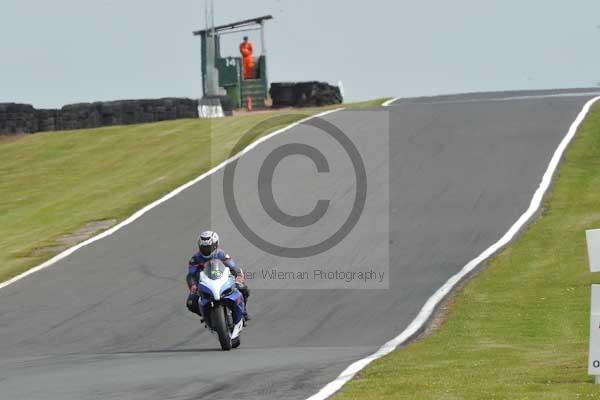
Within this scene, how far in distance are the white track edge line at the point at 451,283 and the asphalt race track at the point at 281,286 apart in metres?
0.16

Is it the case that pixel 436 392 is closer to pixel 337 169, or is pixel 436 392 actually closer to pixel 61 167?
pixel 337 169

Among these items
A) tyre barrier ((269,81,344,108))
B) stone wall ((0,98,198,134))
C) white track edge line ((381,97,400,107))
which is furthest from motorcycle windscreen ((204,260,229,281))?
tyre barrier ((269,81,344,108))

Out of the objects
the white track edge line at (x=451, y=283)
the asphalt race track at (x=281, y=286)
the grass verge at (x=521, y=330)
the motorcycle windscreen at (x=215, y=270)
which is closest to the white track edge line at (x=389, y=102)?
the asphalt race track at (x=281, y=286)

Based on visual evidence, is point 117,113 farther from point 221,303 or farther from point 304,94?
point 221,303

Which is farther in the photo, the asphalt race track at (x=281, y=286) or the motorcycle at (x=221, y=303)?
the motorcycle at (x=221, y=303)

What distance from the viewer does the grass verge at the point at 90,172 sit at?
26.3 m

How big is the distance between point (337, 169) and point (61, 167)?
10.9 metres

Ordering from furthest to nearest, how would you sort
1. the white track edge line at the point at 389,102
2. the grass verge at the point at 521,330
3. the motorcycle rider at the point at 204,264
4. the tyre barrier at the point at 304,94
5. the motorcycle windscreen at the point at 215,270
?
1. the tyre barrier at the point at 304,94
2. the white track edge line at the point at 389,102
3. the motorcycle rider at the point at 204,264
4. the motorcycle windscreen at the point at 215,270
5. the grass verge at the point at 521,330

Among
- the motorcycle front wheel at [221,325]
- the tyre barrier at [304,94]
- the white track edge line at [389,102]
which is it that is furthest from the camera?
the tyre barrier at [304,94]

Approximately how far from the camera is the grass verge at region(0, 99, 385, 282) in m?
26.3

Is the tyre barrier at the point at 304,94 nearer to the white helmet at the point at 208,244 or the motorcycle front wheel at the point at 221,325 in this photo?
the white helmet at the point at 208,244

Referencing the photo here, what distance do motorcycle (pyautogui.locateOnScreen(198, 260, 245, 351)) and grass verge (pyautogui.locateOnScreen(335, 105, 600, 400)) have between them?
2233 mm

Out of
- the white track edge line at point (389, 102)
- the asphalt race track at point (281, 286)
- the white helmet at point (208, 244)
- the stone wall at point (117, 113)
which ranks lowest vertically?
the asphalt race track at point (281, 286)

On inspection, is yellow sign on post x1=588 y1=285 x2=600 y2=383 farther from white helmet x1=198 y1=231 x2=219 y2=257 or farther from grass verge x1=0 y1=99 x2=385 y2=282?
grass verge x1=0 y1=99 x2=385 y2=282
